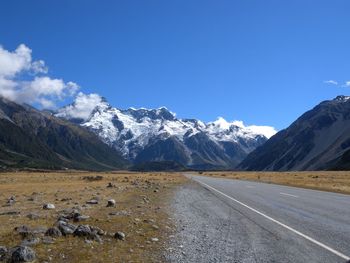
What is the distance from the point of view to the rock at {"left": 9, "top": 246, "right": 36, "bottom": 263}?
10812mm

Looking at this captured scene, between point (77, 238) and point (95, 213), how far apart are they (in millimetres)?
6348

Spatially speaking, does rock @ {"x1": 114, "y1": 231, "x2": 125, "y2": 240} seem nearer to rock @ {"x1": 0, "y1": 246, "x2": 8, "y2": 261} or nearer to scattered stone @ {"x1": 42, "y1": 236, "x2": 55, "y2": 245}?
scattered stone @ {"x1": 42, "y1": 236, "x2": 55, "y2": 245}

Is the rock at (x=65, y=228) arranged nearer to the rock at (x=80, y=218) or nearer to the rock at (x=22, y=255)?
the rock at (x=80, y=218)

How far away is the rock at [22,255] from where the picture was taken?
10812 millimetres

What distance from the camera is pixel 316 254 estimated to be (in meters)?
12.1

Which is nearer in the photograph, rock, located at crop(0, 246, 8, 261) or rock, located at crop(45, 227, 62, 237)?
rock, located at crop(0, 246, 8, 261)

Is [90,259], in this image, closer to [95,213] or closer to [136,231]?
[136,231]

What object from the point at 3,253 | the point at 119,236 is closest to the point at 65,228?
the point at 119,236

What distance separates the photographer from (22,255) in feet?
35.7

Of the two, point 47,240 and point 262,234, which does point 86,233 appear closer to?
point 47,240

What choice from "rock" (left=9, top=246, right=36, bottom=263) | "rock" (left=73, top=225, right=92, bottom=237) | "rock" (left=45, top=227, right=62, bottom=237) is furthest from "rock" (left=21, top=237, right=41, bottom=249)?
"rock" (left=73, top=225, right=92, bottom=237)

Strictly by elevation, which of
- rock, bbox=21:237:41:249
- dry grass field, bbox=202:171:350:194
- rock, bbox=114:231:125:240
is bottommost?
rock, bbox=21:237:41:249

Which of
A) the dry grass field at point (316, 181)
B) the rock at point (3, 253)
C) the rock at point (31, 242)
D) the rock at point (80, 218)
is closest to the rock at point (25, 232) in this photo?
the rock at point (31, 242)

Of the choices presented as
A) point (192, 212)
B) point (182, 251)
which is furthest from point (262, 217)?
point (182, 251)
